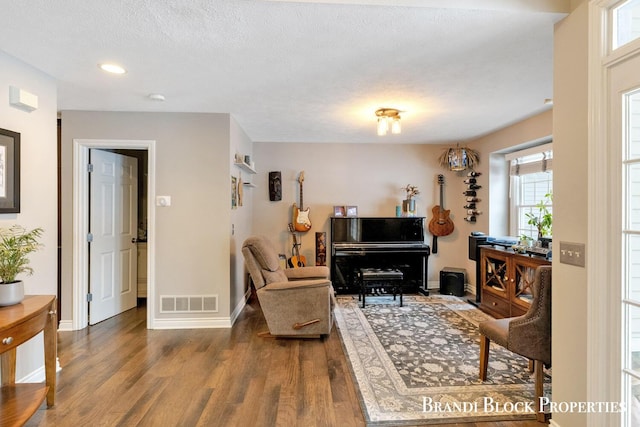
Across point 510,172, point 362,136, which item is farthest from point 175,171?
point 510,172

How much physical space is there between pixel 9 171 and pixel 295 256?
328 centimetres

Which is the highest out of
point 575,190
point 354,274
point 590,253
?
point 575,190

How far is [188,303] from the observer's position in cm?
348

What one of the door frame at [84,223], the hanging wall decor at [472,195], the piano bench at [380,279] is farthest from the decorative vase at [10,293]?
the hanging wall decor at [472,195]

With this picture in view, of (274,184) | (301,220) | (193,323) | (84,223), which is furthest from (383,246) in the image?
(84,223)

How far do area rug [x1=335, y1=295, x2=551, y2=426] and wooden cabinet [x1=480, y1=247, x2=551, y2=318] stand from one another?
0.25m

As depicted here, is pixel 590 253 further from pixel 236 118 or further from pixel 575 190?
pixel 236 118

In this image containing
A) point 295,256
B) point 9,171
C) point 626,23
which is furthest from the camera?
point 295,256

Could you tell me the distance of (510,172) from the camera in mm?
4461

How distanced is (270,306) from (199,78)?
2.13 metres

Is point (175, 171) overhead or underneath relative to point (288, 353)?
overhead

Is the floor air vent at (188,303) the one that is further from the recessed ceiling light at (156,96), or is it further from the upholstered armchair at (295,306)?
the recessed ceiling light at (156,96)

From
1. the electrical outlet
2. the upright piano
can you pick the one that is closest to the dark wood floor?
the electrical outlet

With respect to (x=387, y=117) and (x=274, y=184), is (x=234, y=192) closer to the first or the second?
(x=274, y=184)
